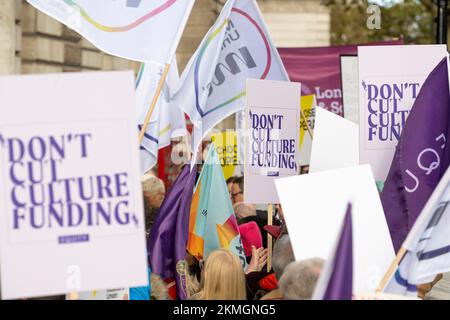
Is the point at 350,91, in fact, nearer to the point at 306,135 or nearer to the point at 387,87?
the point at 306,135

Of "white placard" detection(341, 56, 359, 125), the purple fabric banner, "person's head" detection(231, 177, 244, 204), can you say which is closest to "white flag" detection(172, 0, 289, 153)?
"person's head" detection(231, 177, 244, 204)

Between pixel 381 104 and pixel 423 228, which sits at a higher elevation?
pixel 381 104

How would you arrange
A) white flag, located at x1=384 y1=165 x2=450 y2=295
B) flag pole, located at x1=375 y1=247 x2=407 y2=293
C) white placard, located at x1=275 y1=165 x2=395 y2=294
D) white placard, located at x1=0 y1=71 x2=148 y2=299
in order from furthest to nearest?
white placard, located at x1=275 y1=165 x2=395 y2=294 → white flag, located at x1=384 y1=165 x2=450 y2=295 → flag pole, located at x1=375 y1=247 x2=407 y2=293 → white placard, located at x1=0 y1=71 x2=148 y2=299

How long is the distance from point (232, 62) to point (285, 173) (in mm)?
1417

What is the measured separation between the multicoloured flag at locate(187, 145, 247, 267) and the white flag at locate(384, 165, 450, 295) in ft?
6.52

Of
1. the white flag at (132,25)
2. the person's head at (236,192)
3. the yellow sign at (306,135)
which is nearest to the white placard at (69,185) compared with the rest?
the white flag at (132,25)

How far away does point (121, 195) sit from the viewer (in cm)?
427

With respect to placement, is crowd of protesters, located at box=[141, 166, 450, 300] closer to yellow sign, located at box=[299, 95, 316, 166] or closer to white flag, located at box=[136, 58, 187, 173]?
white flag, located at box=[136, 58, 187, 173]

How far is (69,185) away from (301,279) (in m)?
0.99

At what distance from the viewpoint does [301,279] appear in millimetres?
4348

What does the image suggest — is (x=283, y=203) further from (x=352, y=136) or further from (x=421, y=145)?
(x=352, y=136)

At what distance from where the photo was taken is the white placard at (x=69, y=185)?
4152mm

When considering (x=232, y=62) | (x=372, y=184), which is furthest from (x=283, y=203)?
(x=232, y=62)

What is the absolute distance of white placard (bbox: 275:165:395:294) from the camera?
15.5ft
